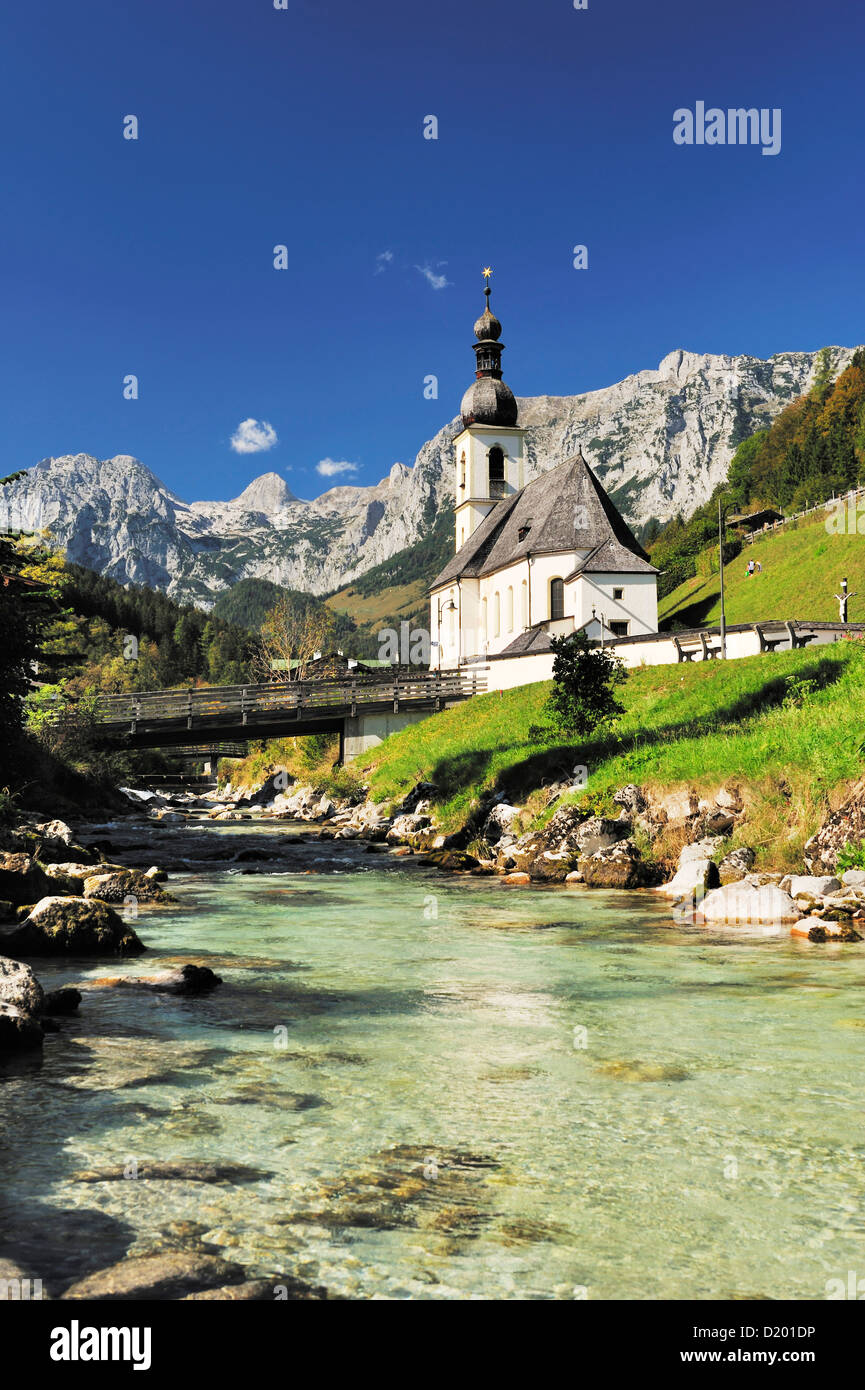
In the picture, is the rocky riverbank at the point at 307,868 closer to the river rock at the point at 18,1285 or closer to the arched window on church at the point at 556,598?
the river rock at the point at 18,1285

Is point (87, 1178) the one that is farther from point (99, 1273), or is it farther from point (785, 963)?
point (785, 963)

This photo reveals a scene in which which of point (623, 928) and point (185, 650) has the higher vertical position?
point (185, 650)

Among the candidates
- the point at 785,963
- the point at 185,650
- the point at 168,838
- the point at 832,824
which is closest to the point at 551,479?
the point at 168,838

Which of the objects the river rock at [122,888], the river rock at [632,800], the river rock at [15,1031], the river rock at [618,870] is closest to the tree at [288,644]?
the river rock at [632,800]

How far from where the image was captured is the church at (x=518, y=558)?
55.2 m

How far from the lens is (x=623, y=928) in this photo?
1424cm

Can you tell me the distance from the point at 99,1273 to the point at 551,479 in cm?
6722

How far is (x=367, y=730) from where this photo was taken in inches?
1982

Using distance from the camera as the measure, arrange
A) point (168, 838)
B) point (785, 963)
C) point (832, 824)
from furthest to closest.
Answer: point (168, 838), point (832, 824), point (785, 963)

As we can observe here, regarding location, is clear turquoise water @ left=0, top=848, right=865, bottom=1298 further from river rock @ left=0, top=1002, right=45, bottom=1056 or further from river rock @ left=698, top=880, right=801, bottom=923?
river rock @ left=698, top=880, right=801, bottom=923

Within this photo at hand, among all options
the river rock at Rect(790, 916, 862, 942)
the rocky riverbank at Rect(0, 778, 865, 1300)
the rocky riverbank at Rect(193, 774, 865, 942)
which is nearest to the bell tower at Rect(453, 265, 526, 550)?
the rocky riverbank at Rect(0, 778, 865, 1300)

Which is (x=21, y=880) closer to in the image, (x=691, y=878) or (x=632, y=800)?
(x=691, y=878)

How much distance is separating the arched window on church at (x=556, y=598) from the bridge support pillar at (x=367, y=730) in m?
13.8

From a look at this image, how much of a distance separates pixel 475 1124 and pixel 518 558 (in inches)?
2298
